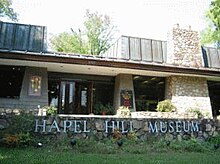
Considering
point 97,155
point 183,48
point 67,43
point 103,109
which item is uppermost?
point 67,43

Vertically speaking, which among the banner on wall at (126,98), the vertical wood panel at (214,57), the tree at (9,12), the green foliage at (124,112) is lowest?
the green foliage at (124,112)

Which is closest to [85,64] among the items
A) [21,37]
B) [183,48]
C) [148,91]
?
[21,37]

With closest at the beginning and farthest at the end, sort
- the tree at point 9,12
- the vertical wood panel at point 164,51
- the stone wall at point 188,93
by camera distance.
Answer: the stone wall at point 188,93
the vertical wood panel at point 164,51
the tree at point 9,12

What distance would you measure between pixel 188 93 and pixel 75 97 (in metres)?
6.54

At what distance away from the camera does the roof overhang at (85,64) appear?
1133cm

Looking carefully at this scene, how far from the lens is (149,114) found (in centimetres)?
1303

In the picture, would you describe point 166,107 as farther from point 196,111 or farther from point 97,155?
point 97,155

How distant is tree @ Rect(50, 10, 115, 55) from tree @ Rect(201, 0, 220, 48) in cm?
1381

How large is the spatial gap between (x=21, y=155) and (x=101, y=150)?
229 cm

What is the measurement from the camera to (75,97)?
49.2 ft

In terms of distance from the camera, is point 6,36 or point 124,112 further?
point 6,36

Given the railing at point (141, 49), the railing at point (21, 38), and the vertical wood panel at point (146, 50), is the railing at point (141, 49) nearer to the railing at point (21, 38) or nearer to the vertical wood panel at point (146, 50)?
the vertical wood panel at point (146, 50)

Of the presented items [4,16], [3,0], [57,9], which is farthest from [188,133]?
[57,9]

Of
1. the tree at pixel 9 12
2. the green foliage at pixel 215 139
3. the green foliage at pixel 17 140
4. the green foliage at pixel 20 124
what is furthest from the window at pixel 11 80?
the tree at pixel 9 12
